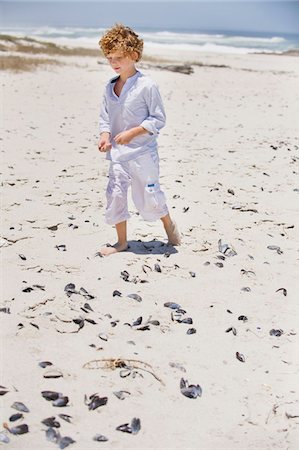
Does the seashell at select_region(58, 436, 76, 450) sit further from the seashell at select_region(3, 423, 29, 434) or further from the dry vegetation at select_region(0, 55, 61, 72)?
the dry vegetation at select_region(0, 55, 61, 72)

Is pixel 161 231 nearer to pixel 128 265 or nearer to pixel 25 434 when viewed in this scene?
pixel 128 265

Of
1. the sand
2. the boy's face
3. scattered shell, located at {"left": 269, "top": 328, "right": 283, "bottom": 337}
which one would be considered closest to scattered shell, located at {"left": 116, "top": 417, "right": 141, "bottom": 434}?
the sand

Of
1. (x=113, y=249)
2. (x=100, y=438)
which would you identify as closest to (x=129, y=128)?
(x=113, y=249)

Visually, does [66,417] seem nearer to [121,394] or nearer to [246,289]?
[121,394]

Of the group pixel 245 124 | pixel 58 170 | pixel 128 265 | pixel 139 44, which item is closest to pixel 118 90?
pixel 139 44

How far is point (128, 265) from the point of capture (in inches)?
185

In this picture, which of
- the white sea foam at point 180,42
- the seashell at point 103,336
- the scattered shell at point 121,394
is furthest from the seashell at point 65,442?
the white sea foam at point 180,42

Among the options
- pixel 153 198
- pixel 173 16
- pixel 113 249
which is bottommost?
pixel 113 249

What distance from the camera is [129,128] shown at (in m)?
4.57

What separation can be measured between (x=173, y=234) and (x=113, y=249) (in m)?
0.55

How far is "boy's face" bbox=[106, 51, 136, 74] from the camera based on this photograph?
4.39 meters

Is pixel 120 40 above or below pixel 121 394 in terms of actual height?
above

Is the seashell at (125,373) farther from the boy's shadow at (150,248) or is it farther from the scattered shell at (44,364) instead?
the boy's shadow at (150,248)

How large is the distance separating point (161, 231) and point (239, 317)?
73.3 inches
